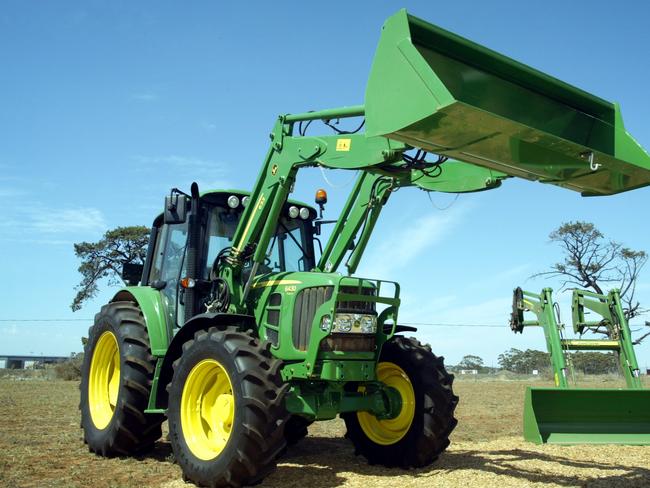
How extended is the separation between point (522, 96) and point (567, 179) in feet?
2.64

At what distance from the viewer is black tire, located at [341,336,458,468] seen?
7348mm

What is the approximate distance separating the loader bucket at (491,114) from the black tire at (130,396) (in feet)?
13.0

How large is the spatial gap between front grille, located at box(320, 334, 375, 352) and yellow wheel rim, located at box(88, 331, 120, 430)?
3.21 m

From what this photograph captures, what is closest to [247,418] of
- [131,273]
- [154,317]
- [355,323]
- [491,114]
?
[355,323]

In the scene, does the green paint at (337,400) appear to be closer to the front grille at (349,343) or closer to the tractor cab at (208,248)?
the front grille at (349,343)

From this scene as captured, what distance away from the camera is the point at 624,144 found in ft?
19.6

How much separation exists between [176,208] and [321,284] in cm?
180

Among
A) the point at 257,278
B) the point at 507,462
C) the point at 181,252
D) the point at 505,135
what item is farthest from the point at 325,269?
the point at 505,135

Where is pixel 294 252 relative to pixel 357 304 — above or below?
above

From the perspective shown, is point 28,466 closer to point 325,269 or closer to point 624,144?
point 325,269

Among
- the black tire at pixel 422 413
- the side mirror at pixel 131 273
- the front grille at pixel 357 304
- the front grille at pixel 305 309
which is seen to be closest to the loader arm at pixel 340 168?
the front grille at pixel 305 309

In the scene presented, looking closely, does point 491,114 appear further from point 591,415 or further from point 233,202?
point 591,415

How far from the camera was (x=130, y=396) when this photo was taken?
762 centimetres

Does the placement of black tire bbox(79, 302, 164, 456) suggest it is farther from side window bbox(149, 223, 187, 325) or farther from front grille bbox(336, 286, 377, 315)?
front grille bbox(336, 286, 377, 315)
